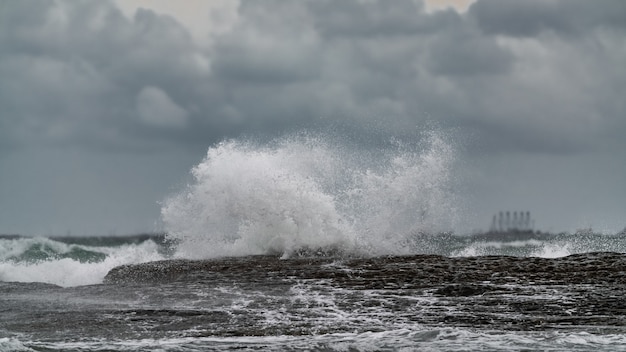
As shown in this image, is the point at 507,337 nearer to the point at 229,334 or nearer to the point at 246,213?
the point at 229,334

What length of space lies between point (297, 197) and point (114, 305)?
9299 millimetres

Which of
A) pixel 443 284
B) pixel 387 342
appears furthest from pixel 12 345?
pixel 443 284

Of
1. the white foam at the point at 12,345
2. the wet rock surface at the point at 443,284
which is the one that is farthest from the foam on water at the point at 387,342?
the wet rock surface at the point at 443,284

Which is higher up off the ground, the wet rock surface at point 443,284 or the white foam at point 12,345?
the wet rock surface at point 443,284

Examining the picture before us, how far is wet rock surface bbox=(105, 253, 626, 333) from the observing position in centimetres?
1298

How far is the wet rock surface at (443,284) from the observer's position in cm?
1298

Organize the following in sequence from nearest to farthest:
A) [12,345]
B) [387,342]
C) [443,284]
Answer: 1. [387,342]
2. [12,345]
3. [443,284]

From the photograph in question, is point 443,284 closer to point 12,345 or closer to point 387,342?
point 387,342

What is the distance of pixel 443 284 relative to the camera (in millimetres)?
15945

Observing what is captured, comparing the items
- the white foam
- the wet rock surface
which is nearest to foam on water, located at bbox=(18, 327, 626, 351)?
the white foam

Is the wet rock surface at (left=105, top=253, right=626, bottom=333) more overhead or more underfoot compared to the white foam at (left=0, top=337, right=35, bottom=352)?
more overhead

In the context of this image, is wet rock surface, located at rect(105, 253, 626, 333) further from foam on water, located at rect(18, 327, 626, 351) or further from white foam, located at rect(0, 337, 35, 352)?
white foam, located at rect(0, 337, 35, 352)

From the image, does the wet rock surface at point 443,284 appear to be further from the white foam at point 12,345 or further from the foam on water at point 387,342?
the white foam at point 12,345

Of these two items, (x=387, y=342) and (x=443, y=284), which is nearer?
(x=387, y=342)
